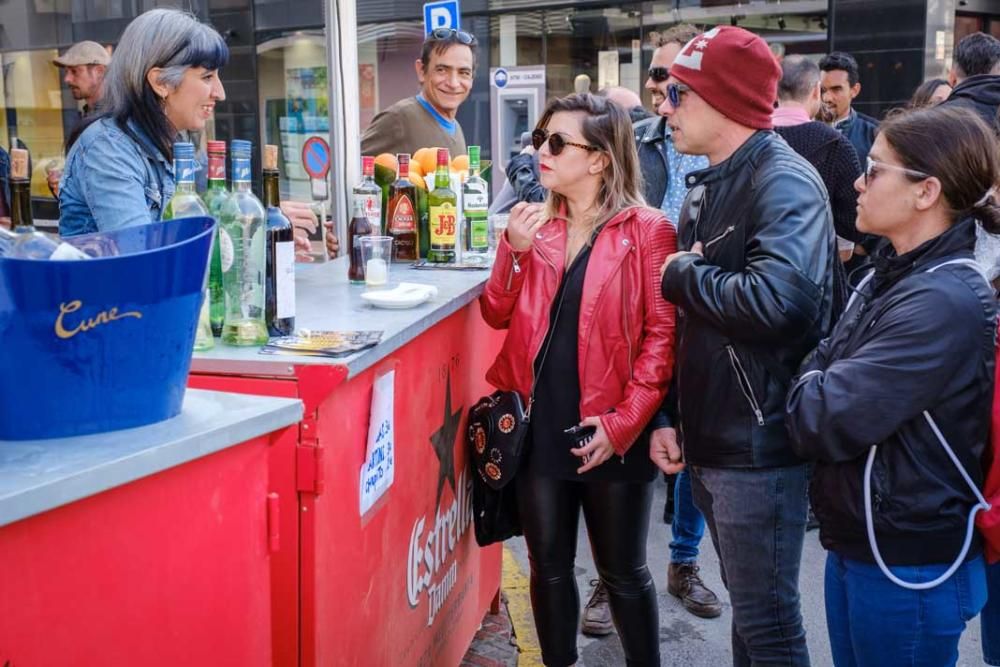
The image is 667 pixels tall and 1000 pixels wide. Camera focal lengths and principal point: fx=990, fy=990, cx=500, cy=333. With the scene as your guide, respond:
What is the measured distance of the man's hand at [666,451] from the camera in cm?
286

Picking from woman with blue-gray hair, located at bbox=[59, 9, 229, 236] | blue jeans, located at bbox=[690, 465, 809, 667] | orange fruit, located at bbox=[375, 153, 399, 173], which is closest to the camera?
blue jeans, located at bbox=[690, 465, 809, 667]

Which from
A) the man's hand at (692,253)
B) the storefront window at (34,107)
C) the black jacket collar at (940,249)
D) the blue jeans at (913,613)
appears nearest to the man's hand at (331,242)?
the man's hand at (692,253)

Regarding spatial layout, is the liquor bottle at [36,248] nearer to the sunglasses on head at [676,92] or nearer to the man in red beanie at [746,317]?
the man in red beanie at [746,317]

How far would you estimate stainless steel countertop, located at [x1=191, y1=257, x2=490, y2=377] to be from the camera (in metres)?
2.20

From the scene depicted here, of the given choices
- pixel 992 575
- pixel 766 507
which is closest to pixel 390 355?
pixel 766 507

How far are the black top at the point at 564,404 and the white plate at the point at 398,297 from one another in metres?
0.40

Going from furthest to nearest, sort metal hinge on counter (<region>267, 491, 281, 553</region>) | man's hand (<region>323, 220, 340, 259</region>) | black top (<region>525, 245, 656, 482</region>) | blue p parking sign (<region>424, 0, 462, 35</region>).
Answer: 1. blue p parking sign (<region>424, 0, 462, 35</region>)
2. man's hand (<region>323, 220, 340, 259</region>)
3. black top (<region>525, 245, 656, 482</region>)
4. metal hinge on counter (<region>267, 491, 281, 553</region>)

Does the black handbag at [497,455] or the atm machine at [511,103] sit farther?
the atm machine at [511,103]

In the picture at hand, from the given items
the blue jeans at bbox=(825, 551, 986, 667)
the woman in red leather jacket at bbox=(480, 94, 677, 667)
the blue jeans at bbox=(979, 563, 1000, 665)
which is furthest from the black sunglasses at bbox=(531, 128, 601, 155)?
the blue jeans at bbox=(979, 563, 1000, 665)

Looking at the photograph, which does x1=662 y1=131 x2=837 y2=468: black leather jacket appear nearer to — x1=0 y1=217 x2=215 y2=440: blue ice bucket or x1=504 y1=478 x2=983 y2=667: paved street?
x1=0 y1=217 x2=215 y2=440: blue ice bucket

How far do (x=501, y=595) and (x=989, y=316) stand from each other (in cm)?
269

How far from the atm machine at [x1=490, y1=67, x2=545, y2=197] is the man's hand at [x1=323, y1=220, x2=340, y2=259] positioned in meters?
4.97

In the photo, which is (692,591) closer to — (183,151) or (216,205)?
(216,205)

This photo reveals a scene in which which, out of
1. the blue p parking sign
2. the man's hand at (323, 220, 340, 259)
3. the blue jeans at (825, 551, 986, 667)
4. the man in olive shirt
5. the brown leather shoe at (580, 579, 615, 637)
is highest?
the blue p parking sign
